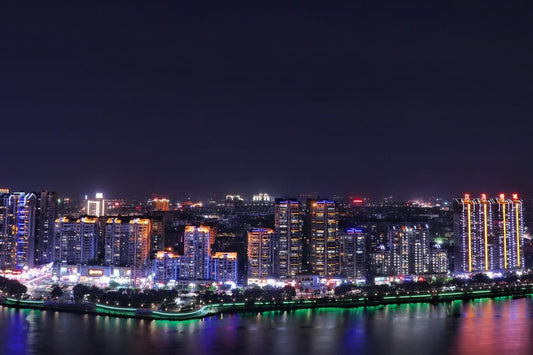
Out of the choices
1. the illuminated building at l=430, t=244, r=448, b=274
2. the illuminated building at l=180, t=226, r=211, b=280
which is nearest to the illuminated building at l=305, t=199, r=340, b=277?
the illuminated building at l=180, t=226, r=211, b=280

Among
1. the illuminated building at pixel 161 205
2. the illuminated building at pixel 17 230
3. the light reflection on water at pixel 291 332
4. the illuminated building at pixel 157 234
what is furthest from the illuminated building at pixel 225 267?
the illuminated building at pixel 161 205

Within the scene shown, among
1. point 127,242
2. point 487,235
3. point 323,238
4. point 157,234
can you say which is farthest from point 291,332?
point 487,235

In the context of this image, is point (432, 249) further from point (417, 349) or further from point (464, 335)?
point (417, 349)

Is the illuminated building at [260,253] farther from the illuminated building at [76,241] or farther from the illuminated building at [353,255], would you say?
the illuminated building at [76,241]

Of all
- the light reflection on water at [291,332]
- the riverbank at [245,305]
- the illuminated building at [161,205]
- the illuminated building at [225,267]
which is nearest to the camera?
the light reflection on water at [291,332]

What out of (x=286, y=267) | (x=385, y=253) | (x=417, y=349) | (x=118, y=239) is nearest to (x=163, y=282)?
(x=118, y=239)

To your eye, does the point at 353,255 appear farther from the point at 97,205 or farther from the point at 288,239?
the point at 97,205
